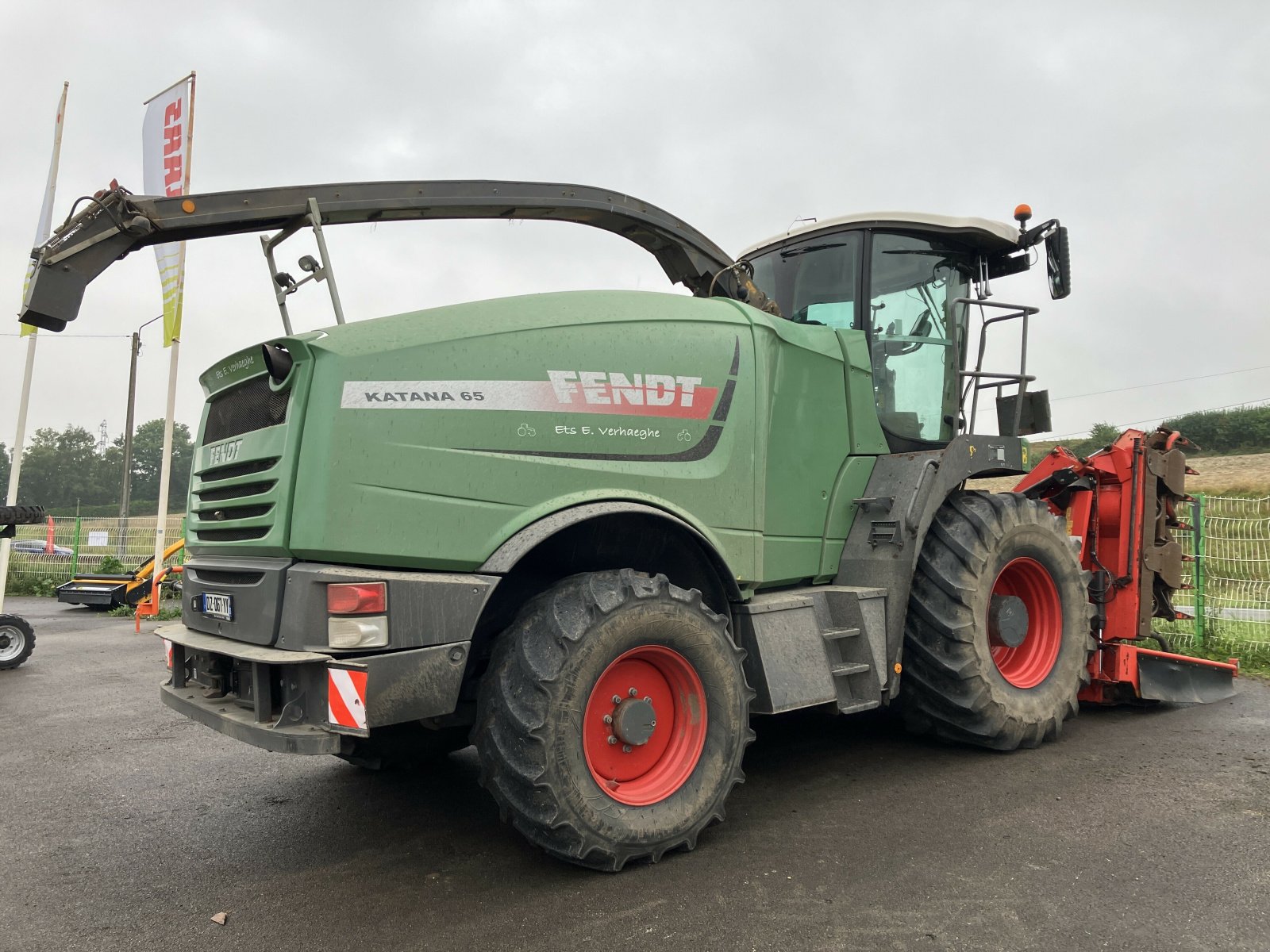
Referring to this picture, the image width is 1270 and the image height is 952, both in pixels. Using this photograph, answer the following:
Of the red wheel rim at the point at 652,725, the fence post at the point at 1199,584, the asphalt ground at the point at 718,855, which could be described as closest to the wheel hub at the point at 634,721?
the red wheel rim at the point at 652,725

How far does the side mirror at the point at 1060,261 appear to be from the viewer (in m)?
5.40

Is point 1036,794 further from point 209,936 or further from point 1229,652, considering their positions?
point 1229,652

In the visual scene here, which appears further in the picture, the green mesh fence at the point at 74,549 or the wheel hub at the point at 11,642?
the green mesh fence at the point at 74,549

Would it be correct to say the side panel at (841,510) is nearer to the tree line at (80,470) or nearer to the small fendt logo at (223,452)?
the small fendt logo at (223,452)

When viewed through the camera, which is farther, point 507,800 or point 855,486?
point 855,486

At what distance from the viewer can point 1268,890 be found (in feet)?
10.2

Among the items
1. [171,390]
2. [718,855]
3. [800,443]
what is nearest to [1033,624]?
[800,443]

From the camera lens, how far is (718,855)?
3.52 m

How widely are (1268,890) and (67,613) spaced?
15.4 m

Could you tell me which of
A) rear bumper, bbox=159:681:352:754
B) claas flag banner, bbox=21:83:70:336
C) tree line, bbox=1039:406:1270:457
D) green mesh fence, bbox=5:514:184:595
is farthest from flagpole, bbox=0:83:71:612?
tree line, bbox=1039:406:1270:457

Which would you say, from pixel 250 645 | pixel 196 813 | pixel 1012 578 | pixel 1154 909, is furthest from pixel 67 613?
pixel 1154 909

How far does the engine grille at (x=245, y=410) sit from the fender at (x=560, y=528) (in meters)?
0.97

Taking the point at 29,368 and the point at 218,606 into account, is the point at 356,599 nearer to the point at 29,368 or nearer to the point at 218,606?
the point at 218,606

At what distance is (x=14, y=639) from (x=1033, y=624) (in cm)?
911
